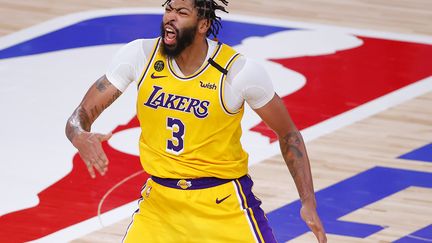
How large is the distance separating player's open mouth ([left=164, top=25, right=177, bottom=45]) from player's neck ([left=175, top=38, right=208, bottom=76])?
118 millimetres

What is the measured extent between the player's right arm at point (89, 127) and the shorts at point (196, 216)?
13.7 inches

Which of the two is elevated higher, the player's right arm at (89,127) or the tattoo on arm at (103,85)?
the tattoo on arm at (103,85)

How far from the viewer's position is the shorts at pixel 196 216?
A: 572 cm

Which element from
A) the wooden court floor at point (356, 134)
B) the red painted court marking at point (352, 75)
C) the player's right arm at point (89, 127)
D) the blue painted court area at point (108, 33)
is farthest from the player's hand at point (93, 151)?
the blue painted court area at point (108, 33)

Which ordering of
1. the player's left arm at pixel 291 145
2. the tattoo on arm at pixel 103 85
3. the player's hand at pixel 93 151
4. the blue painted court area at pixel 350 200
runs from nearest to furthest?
1. the player's hand at pixel 93 151
2. the player's left arm at pixel 291 145
3. the tattoo on arm at pixel 103 85
4. the blue painted court area at pixel 350 200

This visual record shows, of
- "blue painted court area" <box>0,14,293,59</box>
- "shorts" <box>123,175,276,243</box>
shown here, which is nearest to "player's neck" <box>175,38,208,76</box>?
"shorts" <box>123,175,276,243</box>

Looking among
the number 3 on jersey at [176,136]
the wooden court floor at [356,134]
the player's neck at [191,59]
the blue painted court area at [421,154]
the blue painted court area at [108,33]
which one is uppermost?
the player's neck at [191,59]

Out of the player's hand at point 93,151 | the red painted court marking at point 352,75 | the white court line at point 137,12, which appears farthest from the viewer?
the white court line at point 137,12

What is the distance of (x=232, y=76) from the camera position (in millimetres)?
5676

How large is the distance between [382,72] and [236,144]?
202 inches

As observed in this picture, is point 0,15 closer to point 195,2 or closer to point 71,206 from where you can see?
point 71,206

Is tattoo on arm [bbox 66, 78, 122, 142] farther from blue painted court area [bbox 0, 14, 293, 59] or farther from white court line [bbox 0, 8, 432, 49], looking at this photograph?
white court line [bbox 0, 8, 432, 49]

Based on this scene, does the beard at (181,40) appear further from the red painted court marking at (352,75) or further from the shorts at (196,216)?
the red painted court marking at (352,75)

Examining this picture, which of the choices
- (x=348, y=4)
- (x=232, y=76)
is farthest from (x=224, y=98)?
(x=348, y=4)
